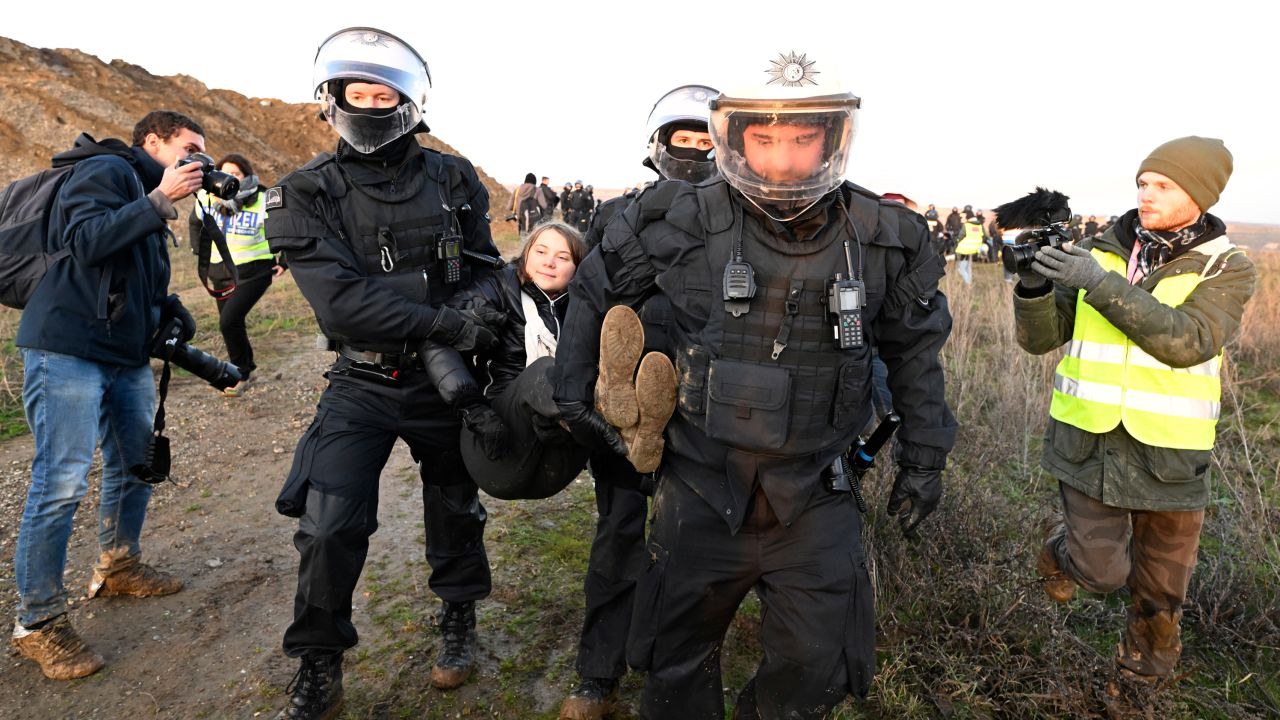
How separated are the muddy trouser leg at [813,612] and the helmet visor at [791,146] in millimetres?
866

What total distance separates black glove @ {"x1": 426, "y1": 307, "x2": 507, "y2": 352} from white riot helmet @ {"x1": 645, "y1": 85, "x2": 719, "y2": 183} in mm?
1077

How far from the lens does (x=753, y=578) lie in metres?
2.32

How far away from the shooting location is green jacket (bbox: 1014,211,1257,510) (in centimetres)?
258

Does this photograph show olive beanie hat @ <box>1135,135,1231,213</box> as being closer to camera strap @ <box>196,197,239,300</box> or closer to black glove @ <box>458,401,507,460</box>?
black glove @ <box>458,401,507,460</box>

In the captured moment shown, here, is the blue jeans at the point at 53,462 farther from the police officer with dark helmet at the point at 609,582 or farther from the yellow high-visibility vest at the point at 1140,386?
the yellow high-visibility vest at the point at 1140,386

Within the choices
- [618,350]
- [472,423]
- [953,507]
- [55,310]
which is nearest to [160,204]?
[55,310]

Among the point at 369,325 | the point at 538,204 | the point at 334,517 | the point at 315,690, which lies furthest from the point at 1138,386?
the point at 538,204

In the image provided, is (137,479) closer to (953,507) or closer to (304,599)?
(304,599)

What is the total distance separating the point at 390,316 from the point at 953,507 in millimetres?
2753

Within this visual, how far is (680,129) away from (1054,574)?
2.40 m

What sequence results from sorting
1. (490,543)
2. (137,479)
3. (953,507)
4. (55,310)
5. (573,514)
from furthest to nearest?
(573,514) → (490,543) → (953,507) → (137,479) → (55,310)

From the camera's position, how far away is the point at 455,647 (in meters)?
3.11

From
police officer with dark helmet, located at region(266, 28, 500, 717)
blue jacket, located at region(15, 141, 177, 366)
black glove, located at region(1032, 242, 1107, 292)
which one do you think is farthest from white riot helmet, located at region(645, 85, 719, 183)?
blue jacket, located at region(15, 141, 177, 366)

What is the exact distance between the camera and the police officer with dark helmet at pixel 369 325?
267 cm
